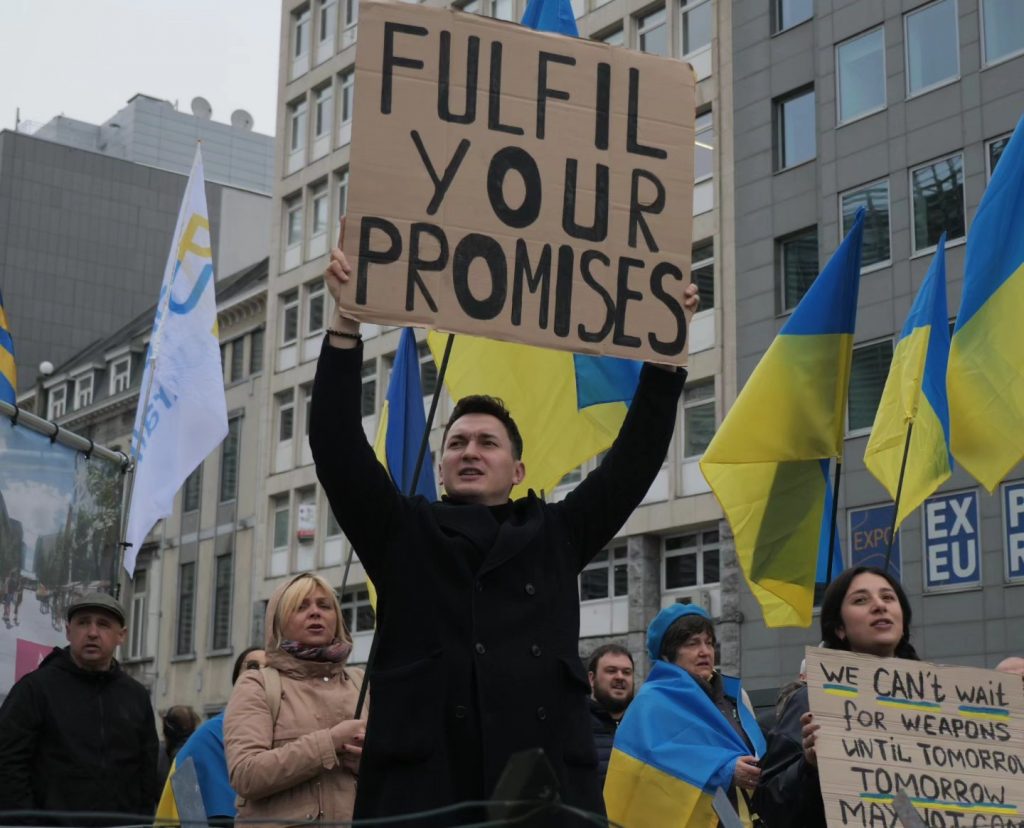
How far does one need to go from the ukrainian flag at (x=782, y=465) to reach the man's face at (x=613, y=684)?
1.02m

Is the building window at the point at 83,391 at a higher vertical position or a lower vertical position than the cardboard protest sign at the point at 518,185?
higher

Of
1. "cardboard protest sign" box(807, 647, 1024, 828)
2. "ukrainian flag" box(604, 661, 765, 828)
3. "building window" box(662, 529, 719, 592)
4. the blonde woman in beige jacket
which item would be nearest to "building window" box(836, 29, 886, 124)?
"building window" box(662, 529, 719, 592)

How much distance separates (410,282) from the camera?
457 cm

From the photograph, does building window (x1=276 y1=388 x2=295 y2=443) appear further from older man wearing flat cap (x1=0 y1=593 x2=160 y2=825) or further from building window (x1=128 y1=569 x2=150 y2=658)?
older man wearing flat cap (x1=0 y1=593 x2=160 y2=825)

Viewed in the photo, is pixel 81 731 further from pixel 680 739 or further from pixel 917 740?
pixel 917 740

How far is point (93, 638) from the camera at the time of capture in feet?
23.6

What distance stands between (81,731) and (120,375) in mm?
44741

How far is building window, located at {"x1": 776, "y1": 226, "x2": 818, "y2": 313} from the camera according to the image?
28.5m

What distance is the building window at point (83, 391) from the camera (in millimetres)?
52412

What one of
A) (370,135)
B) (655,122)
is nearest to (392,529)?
(370,135)

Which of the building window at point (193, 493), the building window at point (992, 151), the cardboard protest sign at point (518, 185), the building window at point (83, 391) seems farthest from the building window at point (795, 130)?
the building window at point (83, 391)

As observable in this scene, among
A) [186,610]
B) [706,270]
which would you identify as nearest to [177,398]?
[706,270]

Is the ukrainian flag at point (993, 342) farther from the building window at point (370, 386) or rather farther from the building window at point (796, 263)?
the building window at point (370, 386)

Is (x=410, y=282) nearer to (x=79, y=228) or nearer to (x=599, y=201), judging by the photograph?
(x=599, y=201)
